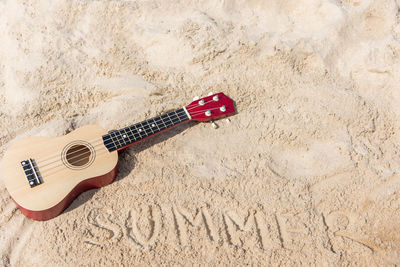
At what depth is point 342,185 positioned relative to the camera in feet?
8.22

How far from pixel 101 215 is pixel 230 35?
1663 mm

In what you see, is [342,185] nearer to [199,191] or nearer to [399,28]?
[199,191]

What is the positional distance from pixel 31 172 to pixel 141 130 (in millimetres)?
740

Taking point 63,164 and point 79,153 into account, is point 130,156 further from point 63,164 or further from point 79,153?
point 63,164

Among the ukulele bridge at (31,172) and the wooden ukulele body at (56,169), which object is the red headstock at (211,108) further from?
the ukulele bridge at (31,172)

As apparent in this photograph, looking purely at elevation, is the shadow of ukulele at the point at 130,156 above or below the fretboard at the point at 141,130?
below

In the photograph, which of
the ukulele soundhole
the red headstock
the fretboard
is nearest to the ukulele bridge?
the ukulele soundhole

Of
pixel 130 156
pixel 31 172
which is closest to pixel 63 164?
pixel 31 172

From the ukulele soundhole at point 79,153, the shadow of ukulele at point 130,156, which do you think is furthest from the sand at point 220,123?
the ukulele soundhole at point 79,153

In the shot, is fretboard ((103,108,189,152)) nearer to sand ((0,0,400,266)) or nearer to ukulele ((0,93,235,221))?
ukulele ((0,93,235,221))

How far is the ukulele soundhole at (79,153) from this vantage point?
7.90ft

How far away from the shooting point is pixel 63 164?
2.35 metres

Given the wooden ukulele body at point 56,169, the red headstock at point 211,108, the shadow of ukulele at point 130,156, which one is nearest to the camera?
the wooden ukulele body at point 56,169

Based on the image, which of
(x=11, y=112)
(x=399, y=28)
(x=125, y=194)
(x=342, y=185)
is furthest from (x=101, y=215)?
(x=399, y=28)
